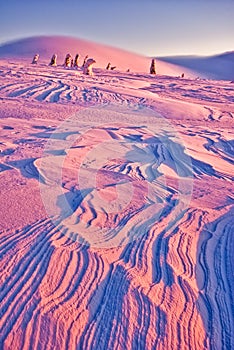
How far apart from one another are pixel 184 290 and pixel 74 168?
3.44 metres

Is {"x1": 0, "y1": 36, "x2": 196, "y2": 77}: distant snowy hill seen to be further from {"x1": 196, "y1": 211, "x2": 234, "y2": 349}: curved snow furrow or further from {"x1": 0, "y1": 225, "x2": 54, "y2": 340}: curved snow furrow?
{"x1": 0, "y1": 225, "x2": 54, "y2": 340}: curved snow furrow

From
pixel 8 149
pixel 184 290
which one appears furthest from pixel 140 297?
pixel 8 149

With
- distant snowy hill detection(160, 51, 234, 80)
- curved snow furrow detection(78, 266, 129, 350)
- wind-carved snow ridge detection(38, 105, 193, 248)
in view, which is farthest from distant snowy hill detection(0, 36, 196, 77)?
curved snow furrow detection(78, 266, 129, 350)

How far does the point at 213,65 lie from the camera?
75312 millimetres

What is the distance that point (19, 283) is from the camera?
405 cm

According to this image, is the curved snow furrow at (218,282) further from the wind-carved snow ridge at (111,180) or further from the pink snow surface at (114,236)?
the wind-carved snow ridge at (111,180)

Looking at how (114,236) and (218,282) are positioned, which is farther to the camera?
(114,236)

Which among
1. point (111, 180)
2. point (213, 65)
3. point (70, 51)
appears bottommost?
point (213, 65)

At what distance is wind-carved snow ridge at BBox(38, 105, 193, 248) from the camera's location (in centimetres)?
536

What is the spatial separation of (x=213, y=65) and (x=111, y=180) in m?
73.3

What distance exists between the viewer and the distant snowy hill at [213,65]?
68.1 metres

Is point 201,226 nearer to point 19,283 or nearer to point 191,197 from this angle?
point 191,197

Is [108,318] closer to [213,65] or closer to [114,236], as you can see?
[114,236]

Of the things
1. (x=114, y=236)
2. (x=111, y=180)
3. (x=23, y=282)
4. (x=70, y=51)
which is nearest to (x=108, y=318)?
(x=23, y=282)
